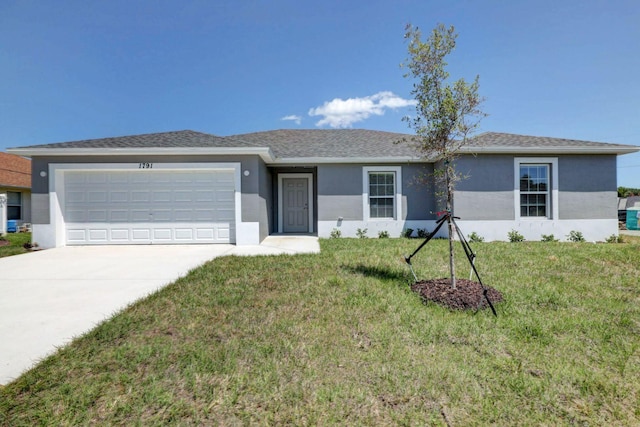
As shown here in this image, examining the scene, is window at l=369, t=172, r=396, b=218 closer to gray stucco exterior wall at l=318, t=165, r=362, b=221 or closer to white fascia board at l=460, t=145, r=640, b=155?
gray stucco exterior wall at l=318, t=165, r=362, b=221

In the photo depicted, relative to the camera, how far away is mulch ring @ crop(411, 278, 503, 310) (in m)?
3.68

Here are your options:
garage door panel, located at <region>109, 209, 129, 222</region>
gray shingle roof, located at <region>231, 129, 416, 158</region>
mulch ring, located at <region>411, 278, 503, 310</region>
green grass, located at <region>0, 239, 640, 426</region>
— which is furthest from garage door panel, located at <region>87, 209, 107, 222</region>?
mulch ring, located at <region>411, 278, 503, 310</region>

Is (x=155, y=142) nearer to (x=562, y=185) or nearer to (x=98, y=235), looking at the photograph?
(x=98, y=235)

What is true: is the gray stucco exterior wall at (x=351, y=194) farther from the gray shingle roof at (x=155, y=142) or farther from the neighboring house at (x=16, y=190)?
the neighboring house at (x=16, y=190)

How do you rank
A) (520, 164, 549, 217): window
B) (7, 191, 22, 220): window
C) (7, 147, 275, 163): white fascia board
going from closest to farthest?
(7, 147, 275, 163): white fascia board < (520, 164, 549, 217): window < (7, 191, 22, 220): window

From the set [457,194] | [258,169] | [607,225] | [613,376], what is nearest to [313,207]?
[258,169]

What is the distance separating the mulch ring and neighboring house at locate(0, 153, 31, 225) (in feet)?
69.2

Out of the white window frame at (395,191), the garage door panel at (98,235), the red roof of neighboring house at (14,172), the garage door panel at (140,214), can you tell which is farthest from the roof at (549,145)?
the red roof of neighboring house at (14,172)

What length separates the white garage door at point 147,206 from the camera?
9.02 meters

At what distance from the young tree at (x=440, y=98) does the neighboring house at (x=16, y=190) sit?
20780 millimetres

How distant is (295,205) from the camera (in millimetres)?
12023

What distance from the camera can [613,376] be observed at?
2.29 metres

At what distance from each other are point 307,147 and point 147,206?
645 cm

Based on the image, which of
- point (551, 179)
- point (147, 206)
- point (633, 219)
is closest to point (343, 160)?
point (147, 206)
